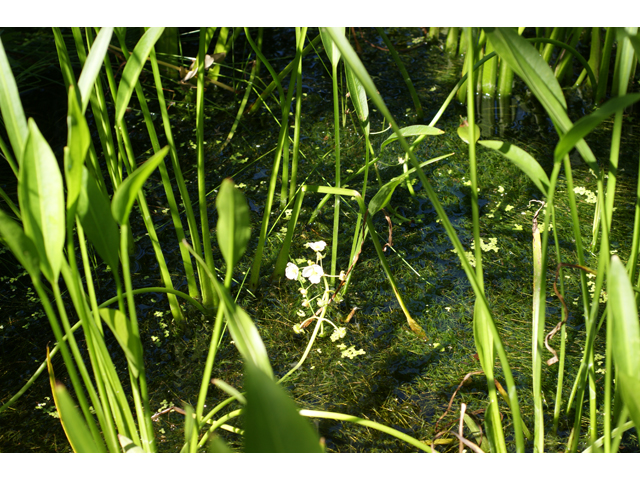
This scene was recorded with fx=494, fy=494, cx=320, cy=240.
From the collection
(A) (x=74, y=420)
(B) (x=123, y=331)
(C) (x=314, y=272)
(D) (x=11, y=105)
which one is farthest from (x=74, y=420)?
(C) (x=314, y=272)

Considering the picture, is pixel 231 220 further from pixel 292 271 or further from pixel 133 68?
pixel 292 271

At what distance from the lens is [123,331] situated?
0.51 meters

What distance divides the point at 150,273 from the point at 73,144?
69 cm

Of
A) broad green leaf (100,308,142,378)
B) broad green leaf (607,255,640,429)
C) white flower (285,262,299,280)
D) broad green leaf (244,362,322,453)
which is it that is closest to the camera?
broad green leaf (244,362,322,453)

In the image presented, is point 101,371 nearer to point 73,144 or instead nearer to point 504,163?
point 73,144

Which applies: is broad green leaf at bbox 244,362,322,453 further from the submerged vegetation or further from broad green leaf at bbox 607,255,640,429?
broad green leaf at bbox 607,255,640,429

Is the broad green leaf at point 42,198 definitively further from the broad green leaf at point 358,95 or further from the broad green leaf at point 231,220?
the broad green leaf at point 358,95

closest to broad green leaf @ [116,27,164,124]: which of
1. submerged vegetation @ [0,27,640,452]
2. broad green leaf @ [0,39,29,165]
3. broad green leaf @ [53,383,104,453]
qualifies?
submerged vegetation @ [0,27,640,452]

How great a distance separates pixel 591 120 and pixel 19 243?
50 centimetres

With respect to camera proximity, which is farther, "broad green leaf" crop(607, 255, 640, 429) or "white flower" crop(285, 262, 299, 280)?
"white flower" crop(285, 262, 299, 280)

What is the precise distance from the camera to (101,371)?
0.58m

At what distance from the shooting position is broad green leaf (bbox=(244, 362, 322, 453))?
29 centimetres

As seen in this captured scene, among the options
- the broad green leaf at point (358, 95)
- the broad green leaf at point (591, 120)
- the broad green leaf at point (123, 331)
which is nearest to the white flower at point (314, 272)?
the broad green leaf at point (358, 95)

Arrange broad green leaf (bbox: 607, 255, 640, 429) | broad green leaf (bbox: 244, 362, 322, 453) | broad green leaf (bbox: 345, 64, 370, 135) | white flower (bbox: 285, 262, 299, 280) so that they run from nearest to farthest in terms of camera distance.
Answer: broad green leaf (bbox: 244, 362, 322, 453) < broad green leaf (bbox: 607, 255, 640, 429) < broad green leaf (bbox: 345, 64, 370, 135) < white flower (bbox: 285, 262, 299, 280)
